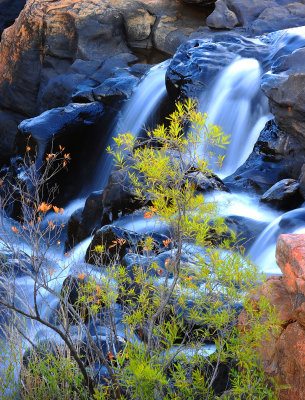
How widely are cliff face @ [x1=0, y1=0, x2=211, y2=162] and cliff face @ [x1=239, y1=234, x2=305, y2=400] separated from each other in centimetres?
1005

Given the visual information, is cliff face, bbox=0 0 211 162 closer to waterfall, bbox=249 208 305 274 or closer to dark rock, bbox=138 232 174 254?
dark rock, bbox=138 232 174 254

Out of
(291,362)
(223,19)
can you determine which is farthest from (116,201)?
(223,19)

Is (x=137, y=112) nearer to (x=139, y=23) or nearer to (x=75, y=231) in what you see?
(x=139, y=23)

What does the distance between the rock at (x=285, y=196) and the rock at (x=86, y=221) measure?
7.52 ft

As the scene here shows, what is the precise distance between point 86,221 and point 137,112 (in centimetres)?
377

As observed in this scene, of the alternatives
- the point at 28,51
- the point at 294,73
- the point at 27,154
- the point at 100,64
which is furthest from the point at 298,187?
the point at 28,51

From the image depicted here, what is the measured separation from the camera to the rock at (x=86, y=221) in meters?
8.05

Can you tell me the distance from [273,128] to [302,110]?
1179mm

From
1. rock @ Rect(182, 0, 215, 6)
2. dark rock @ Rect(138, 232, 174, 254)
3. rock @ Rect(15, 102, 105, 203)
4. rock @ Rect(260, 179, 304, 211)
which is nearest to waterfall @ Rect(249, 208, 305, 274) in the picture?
rock @ Rect(260, 179, 304, 211)

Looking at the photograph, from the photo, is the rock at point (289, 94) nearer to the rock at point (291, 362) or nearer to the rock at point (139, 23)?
the rock at point (291, 362)

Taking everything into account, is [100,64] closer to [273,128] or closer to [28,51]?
[28,51]

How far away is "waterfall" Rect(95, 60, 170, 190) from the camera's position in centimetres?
1079

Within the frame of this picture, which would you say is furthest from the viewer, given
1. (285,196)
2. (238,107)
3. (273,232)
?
(238,107)

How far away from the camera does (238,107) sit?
31.0 feet
